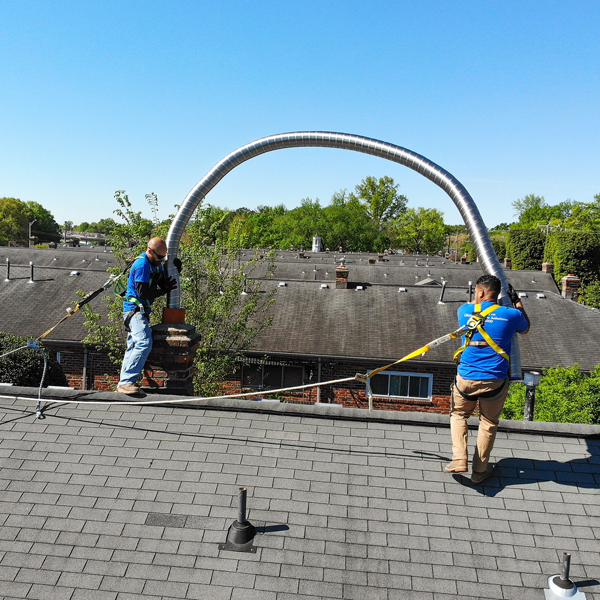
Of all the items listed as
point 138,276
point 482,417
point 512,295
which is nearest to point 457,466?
point 482,417

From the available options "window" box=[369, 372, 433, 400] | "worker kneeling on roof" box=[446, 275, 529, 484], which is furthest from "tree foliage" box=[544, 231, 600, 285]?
"worker kneeling on roof" box=[446, 275, 529, 484]

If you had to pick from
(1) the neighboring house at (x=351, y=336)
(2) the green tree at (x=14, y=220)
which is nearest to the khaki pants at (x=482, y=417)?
(1) the neighboring house at (x=351, y=336)

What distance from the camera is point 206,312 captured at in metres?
14.0

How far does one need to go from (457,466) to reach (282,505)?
5.88 ft

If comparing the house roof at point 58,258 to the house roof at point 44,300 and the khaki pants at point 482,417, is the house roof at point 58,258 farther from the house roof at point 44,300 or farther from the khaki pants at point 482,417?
the khaki pants at point 482,417

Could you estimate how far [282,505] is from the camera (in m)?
5.26

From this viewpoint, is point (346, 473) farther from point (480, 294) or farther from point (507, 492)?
→ point (480, 294)

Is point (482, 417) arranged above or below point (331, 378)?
above

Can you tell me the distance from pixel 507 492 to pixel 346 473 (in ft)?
5.15

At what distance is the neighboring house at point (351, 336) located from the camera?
1744 cm

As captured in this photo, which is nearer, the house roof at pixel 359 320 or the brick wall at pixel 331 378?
Answer: the brick wall at pixel 331 378

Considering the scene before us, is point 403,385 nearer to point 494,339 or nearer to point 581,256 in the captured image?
point 494,339

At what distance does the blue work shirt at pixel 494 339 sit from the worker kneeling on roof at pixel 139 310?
12.7 ft

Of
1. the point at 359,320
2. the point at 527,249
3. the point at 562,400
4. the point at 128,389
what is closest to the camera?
the point at 128,389
